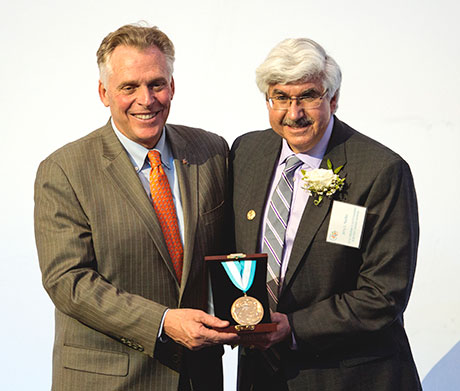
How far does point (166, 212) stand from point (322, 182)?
564 mm

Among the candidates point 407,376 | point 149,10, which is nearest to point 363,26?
point 149,10

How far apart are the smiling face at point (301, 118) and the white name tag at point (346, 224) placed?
260 mm

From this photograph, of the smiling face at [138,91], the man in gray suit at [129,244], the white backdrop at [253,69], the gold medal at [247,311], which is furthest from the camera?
the white backdrop at [253,69]

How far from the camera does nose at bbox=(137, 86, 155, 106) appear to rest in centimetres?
251

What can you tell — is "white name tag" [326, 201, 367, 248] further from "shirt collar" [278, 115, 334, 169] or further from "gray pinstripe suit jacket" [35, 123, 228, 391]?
"gray pinstripe suit jacket" [35, 123, 228, 391]

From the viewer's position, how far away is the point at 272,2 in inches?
199

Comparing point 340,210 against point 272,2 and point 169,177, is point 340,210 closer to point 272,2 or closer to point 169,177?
point 169,177

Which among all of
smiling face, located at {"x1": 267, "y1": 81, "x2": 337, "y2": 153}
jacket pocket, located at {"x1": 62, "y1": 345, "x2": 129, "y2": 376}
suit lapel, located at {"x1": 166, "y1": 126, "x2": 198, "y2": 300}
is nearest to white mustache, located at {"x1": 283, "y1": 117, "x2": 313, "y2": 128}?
smiling face, located at {"x1": 267, "y1": 81, "x2": 337, "y2": 153}

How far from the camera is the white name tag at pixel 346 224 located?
2.44 metres

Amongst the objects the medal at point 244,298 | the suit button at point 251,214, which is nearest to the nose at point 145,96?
the suit button at point 251,214

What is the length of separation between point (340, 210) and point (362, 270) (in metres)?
0.24

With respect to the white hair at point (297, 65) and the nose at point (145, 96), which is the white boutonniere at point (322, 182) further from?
the nose at point (145, 96)

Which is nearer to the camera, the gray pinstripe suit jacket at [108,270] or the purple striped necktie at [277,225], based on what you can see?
the gray pinstripe suit jacket at [108,270]

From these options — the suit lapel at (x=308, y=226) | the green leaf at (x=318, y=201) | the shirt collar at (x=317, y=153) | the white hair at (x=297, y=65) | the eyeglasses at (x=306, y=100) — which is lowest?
the suit lapel at (x=308, y=226)
